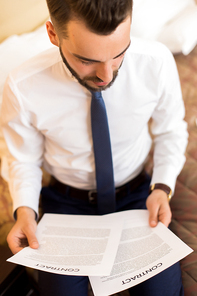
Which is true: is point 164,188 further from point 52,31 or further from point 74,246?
point 52,31

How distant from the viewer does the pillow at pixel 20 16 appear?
119 centimetres

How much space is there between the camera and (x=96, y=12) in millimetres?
578

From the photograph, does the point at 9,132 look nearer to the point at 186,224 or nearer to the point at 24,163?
the point at 24,163

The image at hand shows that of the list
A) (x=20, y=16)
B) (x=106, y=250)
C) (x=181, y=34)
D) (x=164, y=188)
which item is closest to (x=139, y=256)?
(x=106, y=250)

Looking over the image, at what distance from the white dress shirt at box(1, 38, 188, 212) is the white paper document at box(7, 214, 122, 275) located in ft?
0.48

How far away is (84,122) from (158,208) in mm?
371

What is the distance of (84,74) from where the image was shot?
29.3 inches

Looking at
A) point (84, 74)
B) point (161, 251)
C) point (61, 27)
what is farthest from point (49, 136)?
point (161, 251)

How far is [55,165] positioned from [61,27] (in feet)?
1.70

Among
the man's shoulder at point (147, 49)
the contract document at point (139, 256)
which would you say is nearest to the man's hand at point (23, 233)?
the contract document at point (139, 256)

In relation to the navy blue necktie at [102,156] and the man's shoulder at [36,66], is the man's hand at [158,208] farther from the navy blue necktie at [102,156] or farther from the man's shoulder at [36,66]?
the man's shoulder at [36,66]

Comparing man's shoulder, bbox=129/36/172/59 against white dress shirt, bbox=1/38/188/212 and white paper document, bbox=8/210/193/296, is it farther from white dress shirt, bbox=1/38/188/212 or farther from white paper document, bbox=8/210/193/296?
white paper document, bbox=8/210/193/296

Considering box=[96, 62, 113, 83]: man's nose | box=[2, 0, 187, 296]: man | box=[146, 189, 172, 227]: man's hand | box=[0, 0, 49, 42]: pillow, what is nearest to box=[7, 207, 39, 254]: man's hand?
box=[2, 0, 187, 296]: man

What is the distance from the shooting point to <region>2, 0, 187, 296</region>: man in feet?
2.22
